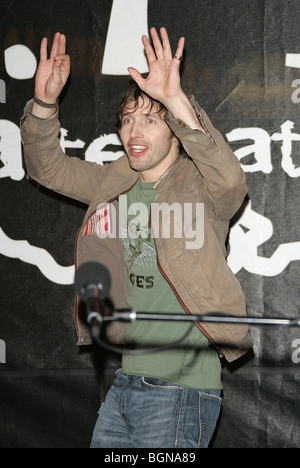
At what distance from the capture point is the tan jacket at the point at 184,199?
2002mm

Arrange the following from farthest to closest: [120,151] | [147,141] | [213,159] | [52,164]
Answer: [120,151], [52,164], [147,141], [213,159]

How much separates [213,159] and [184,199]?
0.27m

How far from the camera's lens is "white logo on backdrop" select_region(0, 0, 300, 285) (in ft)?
9.62

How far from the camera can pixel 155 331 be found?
2211mm

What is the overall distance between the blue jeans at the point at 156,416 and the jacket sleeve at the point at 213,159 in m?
0.72

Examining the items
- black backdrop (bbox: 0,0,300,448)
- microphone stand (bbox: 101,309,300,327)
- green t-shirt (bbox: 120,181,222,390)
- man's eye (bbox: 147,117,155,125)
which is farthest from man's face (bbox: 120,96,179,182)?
microphone stand (bbox: 101,309,300,327)

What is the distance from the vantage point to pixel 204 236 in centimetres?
217

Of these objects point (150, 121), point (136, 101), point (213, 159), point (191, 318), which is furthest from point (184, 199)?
point (191, 318)

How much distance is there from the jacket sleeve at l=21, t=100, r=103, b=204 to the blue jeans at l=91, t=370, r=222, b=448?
32.4 inches

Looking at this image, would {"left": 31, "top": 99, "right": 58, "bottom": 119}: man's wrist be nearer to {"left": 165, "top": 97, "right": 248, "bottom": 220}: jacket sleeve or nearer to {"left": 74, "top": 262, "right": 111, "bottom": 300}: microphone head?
{"left": 165, "top": 97, "right": 248, "bottom": 220}: jacket sleeve

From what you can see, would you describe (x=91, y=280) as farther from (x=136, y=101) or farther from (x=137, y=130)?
(x=136, y=101)

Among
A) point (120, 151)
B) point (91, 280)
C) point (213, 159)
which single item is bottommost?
point (91, 280)
